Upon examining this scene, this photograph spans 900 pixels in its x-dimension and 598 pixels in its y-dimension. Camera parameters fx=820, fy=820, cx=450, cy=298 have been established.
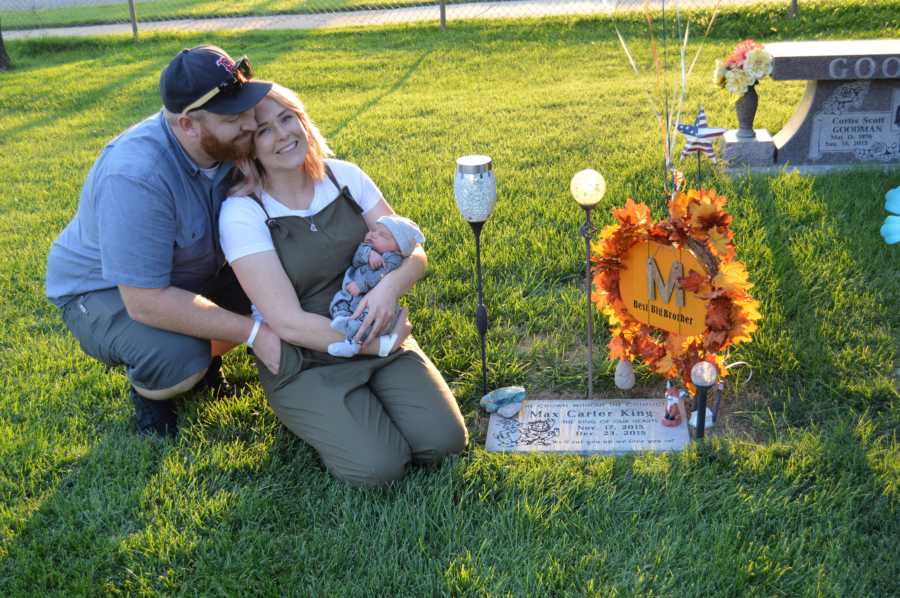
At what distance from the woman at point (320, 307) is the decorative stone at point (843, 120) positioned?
3.58 m

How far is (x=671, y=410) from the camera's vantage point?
3.11 m

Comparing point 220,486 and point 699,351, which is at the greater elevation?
point 699,351

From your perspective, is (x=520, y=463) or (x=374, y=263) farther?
(x=374, y=263)

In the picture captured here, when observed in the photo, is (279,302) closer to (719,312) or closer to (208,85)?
(208,85)

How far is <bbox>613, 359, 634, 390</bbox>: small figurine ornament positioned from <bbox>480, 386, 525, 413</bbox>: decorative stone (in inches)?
15.2

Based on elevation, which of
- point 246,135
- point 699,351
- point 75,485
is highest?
point 246,135

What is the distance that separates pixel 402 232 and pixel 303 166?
0.44 meters

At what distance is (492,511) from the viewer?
8.86 ft

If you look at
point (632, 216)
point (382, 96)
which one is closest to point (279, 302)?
point (632, 216)

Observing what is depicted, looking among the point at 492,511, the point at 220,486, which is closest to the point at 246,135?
the point at 220,486

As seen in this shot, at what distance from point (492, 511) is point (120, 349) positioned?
5.11 feet

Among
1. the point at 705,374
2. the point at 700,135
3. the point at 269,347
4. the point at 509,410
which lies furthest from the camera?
the point at 700,135

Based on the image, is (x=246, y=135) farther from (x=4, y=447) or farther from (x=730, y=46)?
(x=730, y=46)

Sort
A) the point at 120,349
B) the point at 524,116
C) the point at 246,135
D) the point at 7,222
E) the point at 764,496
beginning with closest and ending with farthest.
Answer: the point at 764,496 → the point at 246,135 → the point at 120,349 → the point at 7,222 → the point at 524,116
